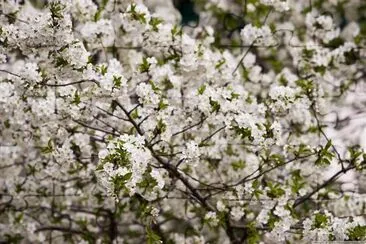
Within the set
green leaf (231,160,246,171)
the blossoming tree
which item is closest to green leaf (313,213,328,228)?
the blossoming tree

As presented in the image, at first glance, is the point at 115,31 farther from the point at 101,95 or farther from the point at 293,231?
the point at 293,231

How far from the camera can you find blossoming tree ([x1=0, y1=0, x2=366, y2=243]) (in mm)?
2594

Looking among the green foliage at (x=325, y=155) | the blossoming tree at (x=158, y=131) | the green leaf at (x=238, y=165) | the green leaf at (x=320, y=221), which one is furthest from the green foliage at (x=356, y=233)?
the green leaf at (x=238, y=165)

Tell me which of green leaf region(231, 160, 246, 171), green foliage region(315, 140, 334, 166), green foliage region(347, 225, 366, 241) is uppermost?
green leaf region(231, 160, 246, 171)

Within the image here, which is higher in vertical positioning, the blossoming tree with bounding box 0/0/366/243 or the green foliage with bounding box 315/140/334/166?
the blossoming tree with bounding box 0/0/366/243

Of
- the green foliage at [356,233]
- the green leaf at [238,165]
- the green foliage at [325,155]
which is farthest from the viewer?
the green leaf at [238,165]

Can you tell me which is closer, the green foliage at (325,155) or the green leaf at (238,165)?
the green foliage at (325,155)

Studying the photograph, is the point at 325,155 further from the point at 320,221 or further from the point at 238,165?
the point at 238,165

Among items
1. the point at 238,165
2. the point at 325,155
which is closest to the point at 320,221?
the point at 325,155

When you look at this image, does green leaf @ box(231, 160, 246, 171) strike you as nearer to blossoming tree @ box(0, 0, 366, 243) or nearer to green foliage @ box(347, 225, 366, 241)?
blossoming tree @ box(0, 0, 366, 243)

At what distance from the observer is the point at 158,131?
2.62 m

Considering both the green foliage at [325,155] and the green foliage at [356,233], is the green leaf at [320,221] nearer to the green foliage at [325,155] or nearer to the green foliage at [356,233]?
the green foliage at [356,233]

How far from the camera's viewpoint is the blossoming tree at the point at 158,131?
259 cm

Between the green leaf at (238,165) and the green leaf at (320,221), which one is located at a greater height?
the green leaf at (238,165)
